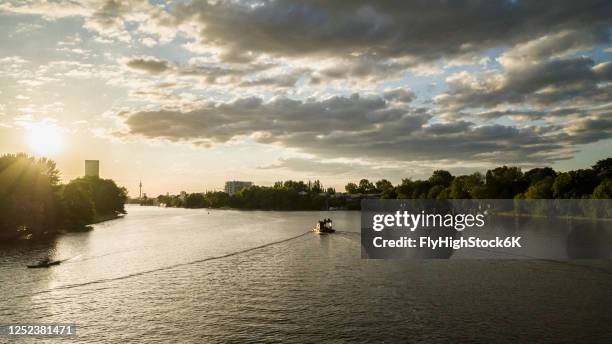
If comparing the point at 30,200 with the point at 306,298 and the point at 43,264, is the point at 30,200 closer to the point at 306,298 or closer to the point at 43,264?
the point at 43,264

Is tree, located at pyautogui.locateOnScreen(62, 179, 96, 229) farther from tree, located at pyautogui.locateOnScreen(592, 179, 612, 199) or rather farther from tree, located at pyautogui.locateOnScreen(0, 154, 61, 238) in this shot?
tree, located at pyautogui.locateOnScreen(592, 179, 612, 199)

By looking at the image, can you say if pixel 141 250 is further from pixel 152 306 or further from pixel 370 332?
pixel 370 332

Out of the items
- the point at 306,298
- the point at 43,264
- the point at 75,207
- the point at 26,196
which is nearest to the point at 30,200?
the point at 26,196

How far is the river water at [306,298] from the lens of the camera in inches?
1722

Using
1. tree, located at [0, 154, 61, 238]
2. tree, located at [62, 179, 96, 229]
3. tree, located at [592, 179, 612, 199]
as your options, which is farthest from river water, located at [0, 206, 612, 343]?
tree, located at [592, 179, 612, 199]

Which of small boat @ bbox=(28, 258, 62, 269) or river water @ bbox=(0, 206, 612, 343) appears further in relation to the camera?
small boat @ bbox=(28, 258, 62, 269)

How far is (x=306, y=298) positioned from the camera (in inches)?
2238

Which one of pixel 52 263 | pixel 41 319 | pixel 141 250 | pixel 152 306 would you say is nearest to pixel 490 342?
pixel 152 306

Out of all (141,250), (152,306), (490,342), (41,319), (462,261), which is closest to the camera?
(490,342)

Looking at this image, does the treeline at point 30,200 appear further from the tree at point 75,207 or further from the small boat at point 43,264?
the small boat at point 43,264

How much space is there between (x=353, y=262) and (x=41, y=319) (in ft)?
172

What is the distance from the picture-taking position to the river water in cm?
4375

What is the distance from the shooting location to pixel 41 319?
160 feet

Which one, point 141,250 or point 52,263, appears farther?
point 141,250
